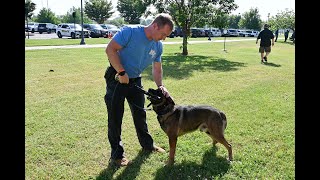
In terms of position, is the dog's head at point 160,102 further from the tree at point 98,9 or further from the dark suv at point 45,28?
the tree at point 98,9

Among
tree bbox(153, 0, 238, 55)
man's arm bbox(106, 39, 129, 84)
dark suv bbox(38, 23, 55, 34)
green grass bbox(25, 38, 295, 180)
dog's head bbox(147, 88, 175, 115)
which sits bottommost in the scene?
green grass bbox(25, 38, 295, 180)

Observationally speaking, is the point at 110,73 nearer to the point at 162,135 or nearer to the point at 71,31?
the point at 162,135

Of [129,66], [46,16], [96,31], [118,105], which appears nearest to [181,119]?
[118,105]

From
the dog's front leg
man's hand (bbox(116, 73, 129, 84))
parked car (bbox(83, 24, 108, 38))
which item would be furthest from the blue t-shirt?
parked car (bbox(83, 24, 108, 38))

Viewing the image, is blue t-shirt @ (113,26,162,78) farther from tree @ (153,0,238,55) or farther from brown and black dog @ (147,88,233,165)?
tree @ (153,0,238,55)

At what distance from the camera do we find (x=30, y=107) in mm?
7137

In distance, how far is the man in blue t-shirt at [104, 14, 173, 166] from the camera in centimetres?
386

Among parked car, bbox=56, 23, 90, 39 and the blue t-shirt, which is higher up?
parked car, bbox=56, 23, 90, 39

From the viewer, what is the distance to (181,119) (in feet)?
13.8

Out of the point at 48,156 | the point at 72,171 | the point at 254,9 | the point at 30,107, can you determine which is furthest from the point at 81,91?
the point at 254,9

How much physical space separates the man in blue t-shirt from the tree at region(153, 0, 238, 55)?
15172mm

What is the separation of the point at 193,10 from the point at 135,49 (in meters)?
15.9
